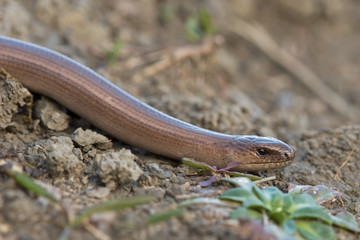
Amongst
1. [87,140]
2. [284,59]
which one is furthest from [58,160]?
[284,59]

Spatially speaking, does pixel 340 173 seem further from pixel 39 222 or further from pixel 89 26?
pixel 89 26

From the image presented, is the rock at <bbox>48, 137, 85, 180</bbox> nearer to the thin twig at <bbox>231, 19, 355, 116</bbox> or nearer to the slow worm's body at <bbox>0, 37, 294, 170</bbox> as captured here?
the slow worm's body at <bbox>0, 37, 294, 170</bbox>

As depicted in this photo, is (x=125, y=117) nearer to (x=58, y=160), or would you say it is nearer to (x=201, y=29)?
(x=58, y=160)

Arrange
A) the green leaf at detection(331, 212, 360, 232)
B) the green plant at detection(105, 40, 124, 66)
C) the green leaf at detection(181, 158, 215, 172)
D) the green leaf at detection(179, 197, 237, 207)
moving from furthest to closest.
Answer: the green plant at detection(105, 40, 124, 66), the green leaf at detection(181, 158, 215, 172), the green leaf at detection(331, 212, 360, 232), the green leaf at detection(179, 197, 237, 207)

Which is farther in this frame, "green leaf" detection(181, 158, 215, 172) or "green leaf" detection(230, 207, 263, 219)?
"green leaf" detection(181, 158, 215, 172)

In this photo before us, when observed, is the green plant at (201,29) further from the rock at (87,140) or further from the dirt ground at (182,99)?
the rock at (87,140)

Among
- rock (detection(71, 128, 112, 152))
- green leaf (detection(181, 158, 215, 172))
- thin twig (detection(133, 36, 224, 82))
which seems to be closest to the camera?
green leaf (detection(181, 158, 215, 172))

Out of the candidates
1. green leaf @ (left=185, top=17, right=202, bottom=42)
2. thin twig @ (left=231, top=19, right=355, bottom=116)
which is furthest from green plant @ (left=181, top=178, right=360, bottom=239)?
thin twig @ (left=231, top=19, right=355, bottom=116)
